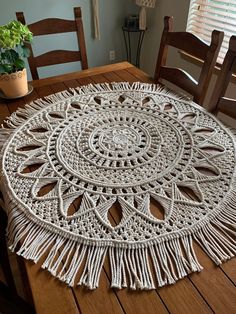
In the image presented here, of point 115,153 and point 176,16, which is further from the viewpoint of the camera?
point 176,16

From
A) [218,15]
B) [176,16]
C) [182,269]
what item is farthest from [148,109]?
[176,16]

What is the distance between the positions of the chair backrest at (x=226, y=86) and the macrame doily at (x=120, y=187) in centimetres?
10

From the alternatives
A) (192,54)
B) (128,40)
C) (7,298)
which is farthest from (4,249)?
(128,40)

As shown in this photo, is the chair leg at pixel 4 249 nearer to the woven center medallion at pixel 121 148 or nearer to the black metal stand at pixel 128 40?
the woven center medallion at pixel 121 148

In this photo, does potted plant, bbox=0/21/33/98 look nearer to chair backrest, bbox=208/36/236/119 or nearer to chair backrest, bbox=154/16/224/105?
chair backrest, bbox=154/16/224/105

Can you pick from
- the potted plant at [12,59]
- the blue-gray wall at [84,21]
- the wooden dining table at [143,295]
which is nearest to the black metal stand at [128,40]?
the blue-gray wall at [84,21]

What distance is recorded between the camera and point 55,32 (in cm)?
154

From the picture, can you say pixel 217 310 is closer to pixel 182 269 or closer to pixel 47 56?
pixel 182 269

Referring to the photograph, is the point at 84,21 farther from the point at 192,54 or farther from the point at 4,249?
the point at 4,249

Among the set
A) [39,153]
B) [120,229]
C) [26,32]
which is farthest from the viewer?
[26,32]

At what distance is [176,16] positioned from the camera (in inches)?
89.6

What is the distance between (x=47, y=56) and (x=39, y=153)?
0.87 meters

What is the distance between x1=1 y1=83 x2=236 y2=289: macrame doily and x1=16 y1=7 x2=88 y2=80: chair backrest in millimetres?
490

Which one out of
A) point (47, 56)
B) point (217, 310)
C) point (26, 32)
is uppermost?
point (26, 32)
